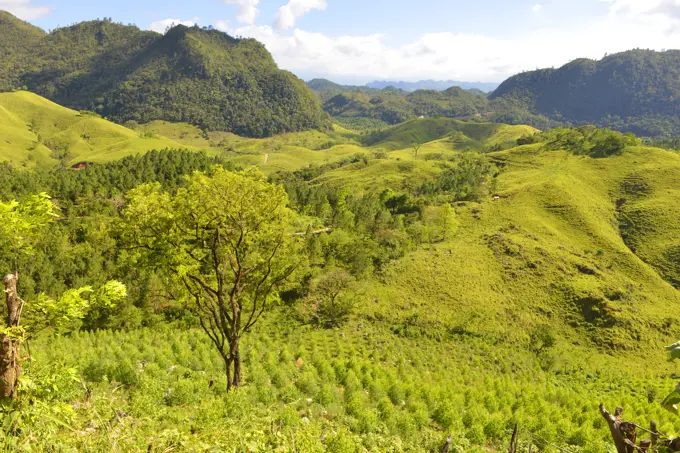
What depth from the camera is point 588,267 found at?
7069 centimetres

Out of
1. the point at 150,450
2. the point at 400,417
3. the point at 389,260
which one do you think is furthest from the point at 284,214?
the point at 389,260

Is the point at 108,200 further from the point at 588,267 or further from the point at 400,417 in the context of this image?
the point at 588,267

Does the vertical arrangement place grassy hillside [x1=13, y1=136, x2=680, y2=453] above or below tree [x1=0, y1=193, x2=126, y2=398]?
below

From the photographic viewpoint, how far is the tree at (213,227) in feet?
44.4

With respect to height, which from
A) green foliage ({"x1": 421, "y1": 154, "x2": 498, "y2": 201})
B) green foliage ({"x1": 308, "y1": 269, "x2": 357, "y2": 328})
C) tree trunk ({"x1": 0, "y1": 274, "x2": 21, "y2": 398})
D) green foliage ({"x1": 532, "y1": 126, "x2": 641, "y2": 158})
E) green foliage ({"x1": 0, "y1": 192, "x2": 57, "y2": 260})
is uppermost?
green foliage ({"x1": 532, "y1": 126, "x2": 641, "y2": 158})

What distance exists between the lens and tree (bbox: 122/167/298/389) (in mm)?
13539

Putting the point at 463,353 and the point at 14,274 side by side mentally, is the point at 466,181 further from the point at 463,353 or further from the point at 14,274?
the point at 14,274

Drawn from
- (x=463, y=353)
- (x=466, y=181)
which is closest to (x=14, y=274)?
(x=463, y=353)

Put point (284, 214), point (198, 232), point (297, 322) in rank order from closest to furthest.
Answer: point (198, 232)
point (284, 214)
point (297, 322)

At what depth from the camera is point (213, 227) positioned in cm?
1399

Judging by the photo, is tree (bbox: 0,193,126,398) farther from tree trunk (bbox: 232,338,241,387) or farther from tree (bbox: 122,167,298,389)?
tree trunk (bbox: 232,338,241,387)

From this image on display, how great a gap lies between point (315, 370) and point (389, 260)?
4604 cm

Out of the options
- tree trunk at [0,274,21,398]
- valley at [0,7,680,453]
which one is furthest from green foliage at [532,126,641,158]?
tree trunk at [0,274,21,398]

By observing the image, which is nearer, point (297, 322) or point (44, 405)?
point (44, 405)
